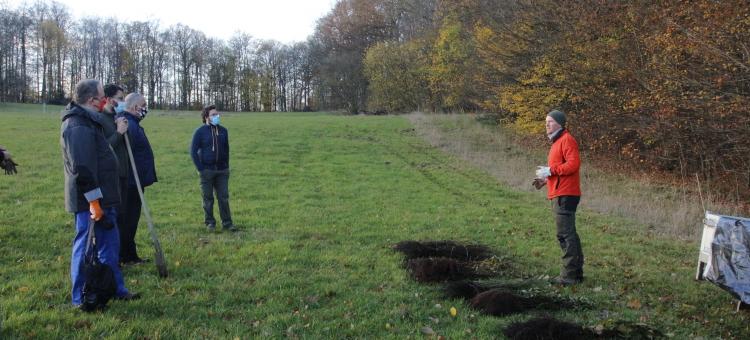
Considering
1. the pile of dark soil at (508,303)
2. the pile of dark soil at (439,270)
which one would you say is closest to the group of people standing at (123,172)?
the pile of dark soil at (508,303)

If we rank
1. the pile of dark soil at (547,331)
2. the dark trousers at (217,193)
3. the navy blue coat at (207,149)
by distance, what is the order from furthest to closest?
the dark trousers at (217,193), the navy blue coat at (207,149), the pile of dark soil at (547,331)

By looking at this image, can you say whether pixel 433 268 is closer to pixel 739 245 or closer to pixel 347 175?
pixel 739 245

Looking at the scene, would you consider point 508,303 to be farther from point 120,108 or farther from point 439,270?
point 120,108

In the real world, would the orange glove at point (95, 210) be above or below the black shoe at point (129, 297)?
above

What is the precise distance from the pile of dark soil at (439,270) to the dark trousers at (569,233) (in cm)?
116

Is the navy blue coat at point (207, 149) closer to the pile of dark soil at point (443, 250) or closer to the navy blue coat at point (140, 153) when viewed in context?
the navy blue coat at point (140, 153)

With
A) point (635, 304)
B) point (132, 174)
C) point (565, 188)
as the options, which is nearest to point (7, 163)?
point (132, 174)

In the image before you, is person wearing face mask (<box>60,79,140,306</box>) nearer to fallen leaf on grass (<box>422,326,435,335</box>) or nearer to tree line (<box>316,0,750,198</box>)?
fallen leaf on grass (<box>422,326,435,335</box>)

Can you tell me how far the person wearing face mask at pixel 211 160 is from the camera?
9.01 m

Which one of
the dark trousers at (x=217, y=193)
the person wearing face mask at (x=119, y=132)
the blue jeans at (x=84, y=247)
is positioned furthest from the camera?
the dark trousers at (x=217, y=193)

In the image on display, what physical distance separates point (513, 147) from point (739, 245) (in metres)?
20.9

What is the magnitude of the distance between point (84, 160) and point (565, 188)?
211 inches

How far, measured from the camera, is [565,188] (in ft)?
21.4

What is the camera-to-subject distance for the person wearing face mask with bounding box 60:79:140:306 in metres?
4.79
